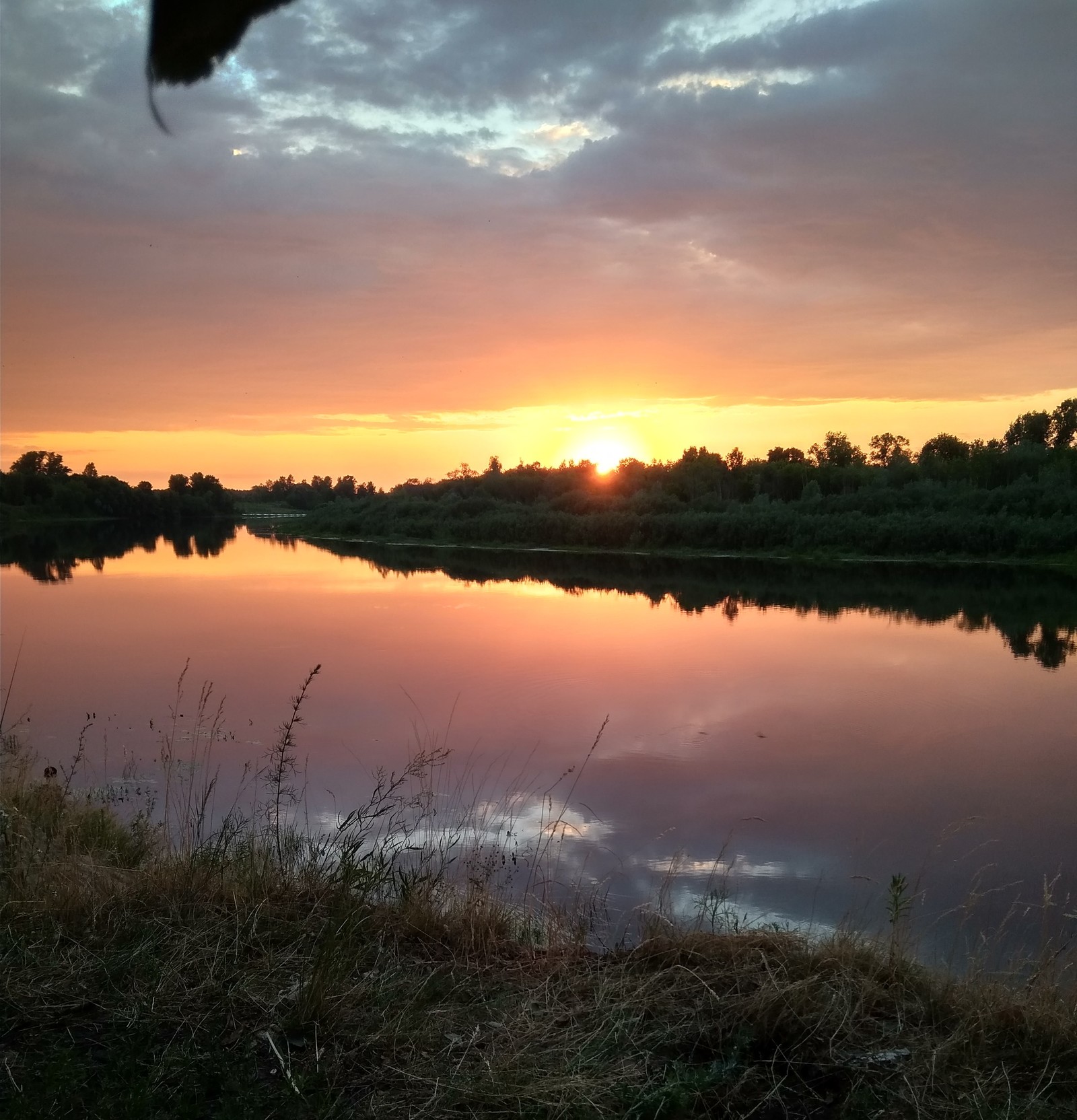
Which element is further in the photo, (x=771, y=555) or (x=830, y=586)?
(x=771, y=555)

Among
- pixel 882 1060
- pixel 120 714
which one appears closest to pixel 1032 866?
pixel 882 1060

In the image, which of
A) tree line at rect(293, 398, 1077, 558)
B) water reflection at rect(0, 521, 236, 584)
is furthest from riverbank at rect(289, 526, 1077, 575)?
water reflection at rect(0, 521, 236, 584)

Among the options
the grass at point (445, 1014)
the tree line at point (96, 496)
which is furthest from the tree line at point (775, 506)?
the grass at point (445, 1014)

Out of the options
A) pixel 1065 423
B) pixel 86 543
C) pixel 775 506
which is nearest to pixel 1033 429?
pixel 1065 423

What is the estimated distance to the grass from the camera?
1.99 meters

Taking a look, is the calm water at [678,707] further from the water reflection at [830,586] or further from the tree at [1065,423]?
the tree at [1065,423]

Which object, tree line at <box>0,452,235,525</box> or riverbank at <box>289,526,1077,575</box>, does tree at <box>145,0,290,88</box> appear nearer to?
riverbank at <box>289,526,1077,575</box>

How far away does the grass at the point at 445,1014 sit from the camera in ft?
6.52

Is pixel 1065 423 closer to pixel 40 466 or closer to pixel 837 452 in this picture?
pixel 837 452

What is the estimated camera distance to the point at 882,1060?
2.22m

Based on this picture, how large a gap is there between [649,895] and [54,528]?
46.5 m

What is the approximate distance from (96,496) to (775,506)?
122ft

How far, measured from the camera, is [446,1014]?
2.38 metres

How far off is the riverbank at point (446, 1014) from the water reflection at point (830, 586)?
10563 mm
